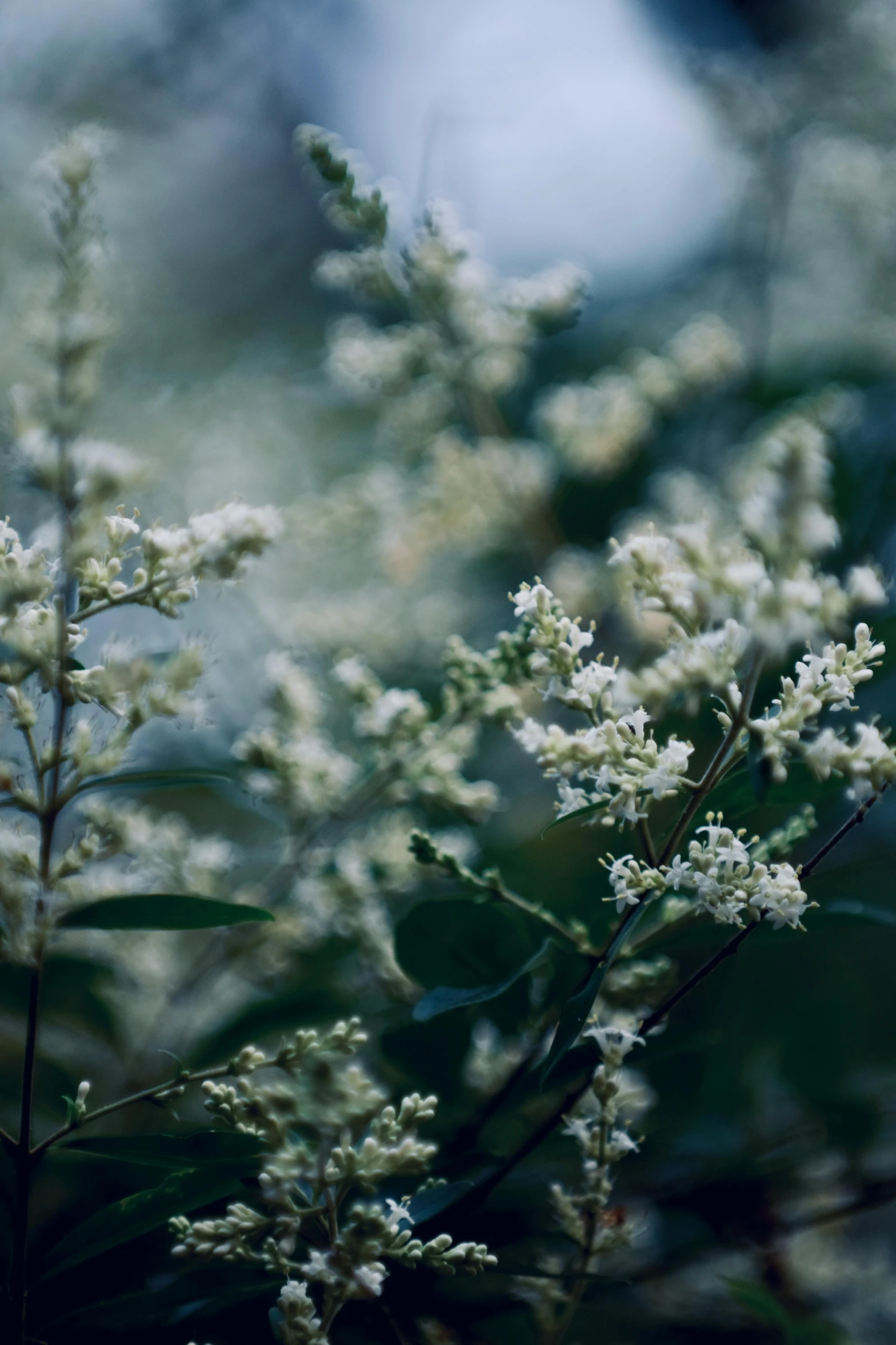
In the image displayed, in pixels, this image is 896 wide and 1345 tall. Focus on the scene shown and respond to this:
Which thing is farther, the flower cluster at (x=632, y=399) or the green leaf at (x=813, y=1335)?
the flower cluster at (x=632, y=399)

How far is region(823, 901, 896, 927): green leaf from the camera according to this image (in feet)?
2.96

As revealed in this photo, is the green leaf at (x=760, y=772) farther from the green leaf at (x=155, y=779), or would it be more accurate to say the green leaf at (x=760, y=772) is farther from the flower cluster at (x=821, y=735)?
the green leaf at (x=155, y=779)

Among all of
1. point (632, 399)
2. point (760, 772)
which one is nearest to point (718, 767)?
point (760, 772)

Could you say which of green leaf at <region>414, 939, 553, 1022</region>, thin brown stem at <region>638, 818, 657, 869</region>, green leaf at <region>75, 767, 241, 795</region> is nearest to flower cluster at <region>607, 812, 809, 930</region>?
thin brown stem at <region>638, 818, 657, 869</region>

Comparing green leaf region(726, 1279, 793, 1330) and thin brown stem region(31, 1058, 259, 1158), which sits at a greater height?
thin brown stem region(31, 1058, 259, 1158)

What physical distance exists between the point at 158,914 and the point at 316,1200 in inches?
10.3

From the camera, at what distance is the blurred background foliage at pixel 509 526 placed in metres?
1.03

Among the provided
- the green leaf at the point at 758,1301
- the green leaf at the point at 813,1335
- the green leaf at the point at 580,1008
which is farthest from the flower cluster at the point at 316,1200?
the green leaf at the point at 813,1335

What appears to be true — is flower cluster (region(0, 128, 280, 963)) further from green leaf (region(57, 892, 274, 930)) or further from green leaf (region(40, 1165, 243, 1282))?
green leaf (region(40, 1165, 243, 1282))

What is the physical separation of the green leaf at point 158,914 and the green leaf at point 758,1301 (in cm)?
69

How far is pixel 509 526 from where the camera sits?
1.95 m

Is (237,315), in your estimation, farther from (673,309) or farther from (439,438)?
(439,438)

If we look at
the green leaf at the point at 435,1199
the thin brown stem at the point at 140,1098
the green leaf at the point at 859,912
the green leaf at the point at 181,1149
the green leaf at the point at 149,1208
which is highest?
the green leaf at the point at 859,912

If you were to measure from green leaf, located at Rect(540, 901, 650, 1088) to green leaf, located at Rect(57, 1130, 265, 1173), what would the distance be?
0.24 m
